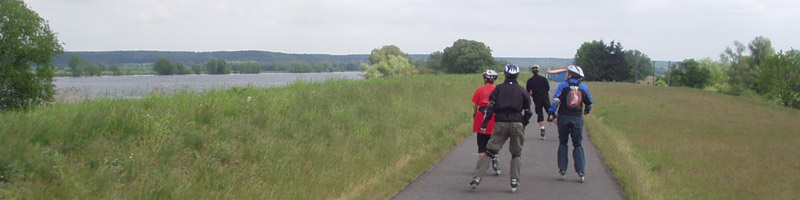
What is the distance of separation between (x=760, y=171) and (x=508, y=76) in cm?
794

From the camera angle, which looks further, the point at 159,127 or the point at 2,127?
the point at 159,127

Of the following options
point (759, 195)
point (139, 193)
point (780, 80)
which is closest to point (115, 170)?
point (139, 193)

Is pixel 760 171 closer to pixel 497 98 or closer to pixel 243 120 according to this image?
pixel 497 98

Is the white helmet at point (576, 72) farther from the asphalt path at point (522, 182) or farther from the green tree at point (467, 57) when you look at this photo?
the green tree at point (467, 57)

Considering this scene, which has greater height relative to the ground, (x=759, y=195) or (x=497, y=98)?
(x=497, y=98)

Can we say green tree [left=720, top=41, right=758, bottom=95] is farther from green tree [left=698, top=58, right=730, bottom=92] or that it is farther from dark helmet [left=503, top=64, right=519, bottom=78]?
dark helmet [left=503, top=64, right=519, bottom=78]

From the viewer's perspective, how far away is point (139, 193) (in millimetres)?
5379

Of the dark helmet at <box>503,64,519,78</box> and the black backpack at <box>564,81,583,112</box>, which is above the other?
the dark helmet at <box>503,64,519,78</box>

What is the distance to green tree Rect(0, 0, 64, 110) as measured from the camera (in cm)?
3187

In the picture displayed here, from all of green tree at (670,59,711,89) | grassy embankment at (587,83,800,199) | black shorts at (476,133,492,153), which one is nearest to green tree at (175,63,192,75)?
grassy embankment at (587,83,800,199)

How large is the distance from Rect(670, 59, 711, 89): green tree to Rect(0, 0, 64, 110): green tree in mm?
127692

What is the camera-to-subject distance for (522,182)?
26.8 feet

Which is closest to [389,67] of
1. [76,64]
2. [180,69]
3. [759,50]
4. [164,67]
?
[180,69]

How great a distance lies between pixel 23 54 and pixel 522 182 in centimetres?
3460
